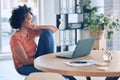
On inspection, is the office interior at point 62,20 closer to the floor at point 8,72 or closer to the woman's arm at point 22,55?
the floor at point 8,72

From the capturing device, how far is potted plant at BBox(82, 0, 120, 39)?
5117 millimetres

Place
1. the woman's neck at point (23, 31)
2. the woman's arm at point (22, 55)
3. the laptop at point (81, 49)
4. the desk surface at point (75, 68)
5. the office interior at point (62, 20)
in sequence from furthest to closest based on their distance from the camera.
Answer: the office interior at point (62, 20)
the woman's neck at point (23, 31)
the woman's arm at point (22, 55)
the laptop at point (81, 49)
the desk surface at point (75, 68)

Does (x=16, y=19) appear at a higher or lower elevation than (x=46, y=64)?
higher

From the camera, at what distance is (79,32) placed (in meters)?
5.73

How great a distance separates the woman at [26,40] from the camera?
3053mm

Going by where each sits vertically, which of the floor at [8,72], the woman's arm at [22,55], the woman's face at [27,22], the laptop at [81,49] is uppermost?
the woman's face at [27,22]

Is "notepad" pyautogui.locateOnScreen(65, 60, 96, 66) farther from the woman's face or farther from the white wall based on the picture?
the white wall

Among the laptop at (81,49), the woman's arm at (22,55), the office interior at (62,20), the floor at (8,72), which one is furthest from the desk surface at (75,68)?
the office interior at (62,20)

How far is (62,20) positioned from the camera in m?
5.07

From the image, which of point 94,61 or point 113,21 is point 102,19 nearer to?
point 113,21

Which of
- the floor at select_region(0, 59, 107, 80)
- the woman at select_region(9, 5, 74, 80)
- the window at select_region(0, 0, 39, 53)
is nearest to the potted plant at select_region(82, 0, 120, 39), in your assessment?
the floor at select_region(0, 59, 107, 80)

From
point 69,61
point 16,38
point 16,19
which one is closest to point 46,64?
Result: point 69,61

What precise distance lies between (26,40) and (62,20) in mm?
1919

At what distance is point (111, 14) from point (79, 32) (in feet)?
2.45
